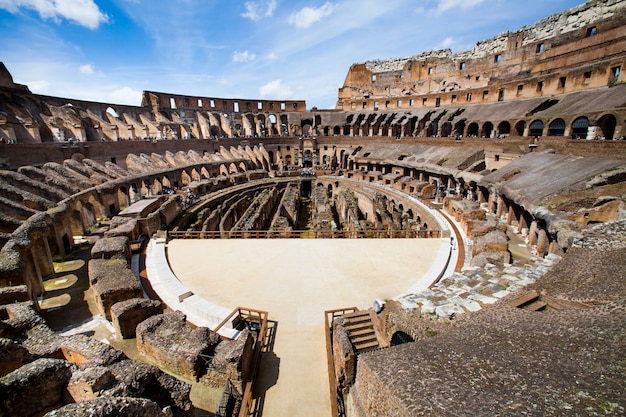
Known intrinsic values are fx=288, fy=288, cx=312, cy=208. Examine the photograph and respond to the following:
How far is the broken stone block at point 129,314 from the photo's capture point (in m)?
6.91

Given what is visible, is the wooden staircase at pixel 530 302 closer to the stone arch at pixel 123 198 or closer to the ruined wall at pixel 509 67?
the stone arch at pixel 123 198

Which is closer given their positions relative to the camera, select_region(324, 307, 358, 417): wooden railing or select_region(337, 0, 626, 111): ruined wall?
select_region(324, 307, 358, 417): wooden railing

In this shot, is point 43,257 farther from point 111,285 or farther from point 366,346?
point 366,346

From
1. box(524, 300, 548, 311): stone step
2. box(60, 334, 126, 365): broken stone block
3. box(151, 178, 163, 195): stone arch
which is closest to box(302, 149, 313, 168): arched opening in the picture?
box(151, 178, 163, 195): stone arch

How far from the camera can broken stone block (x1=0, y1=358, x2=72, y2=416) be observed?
3705 millimetres

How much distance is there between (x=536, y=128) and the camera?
68.6 ft

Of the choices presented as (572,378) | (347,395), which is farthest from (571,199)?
(347,395)

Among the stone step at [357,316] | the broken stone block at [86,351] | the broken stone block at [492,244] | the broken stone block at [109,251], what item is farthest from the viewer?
the broken stone block at [492,244]

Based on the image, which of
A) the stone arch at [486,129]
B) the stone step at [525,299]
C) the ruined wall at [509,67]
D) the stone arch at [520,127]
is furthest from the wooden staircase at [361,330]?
the stone arch at [486,129]

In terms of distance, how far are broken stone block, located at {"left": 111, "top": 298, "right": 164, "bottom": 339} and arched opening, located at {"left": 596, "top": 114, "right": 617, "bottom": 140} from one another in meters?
23.4

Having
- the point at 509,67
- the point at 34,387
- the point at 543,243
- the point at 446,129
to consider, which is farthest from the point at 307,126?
the point at 34,387

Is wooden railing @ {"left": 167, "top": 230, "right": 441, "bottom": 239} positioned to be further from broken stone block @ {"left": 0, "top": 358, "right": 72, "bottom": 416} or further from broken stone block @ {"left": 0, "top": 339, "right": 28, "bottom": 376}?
broken stone block @ {"left": 0, "top": 358, "right": 72, "bottom": 416}

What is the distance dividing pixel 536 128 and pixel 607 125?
4509mm

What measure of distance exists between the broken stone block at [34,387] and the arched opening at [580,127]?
959 inches
